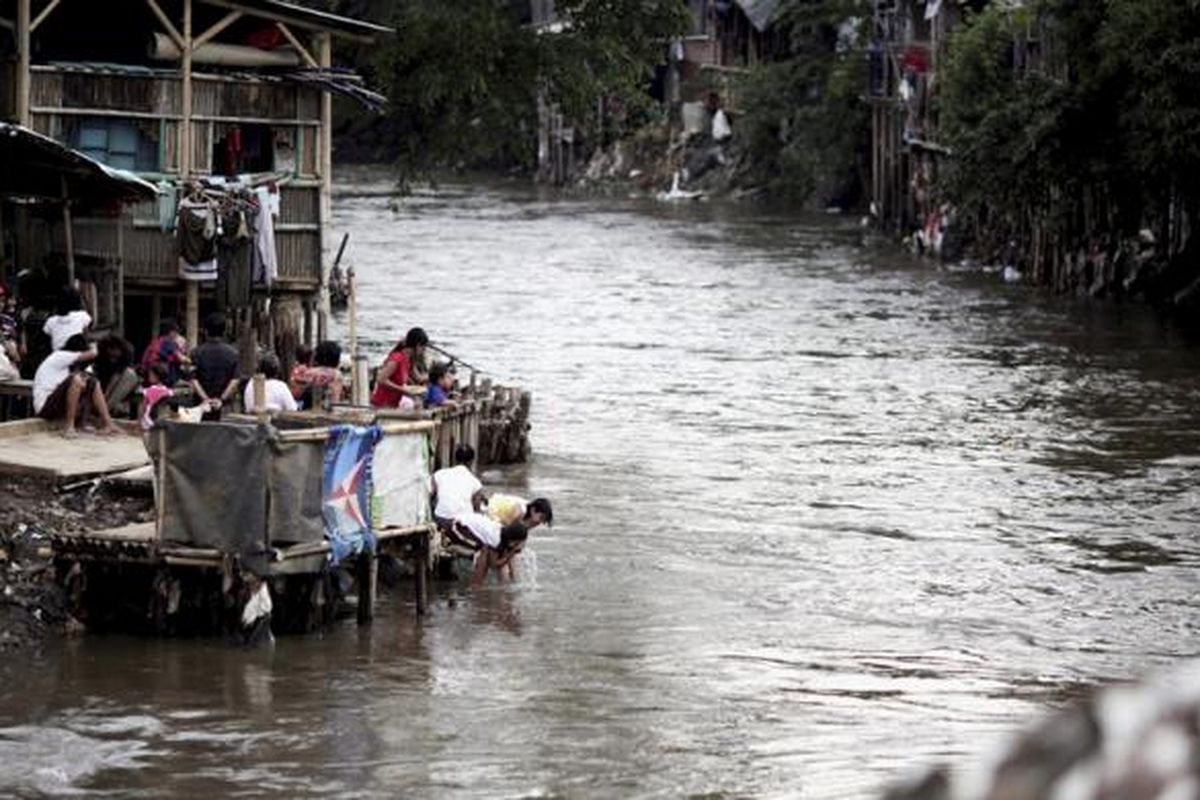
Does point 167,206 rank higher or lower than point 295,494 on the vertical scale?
higher

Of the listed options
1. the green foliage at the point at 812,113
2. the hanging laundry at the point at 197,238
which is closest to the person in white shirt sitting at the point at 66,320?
the hanging laundry at the point at 197,238

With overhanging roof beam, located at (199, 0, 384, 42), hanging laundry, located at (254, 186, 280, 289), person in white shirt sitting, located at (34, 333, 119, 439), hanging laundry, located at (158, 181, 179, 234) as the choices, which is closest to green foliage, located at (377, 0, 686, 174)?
overhanging roof beam, located at (199, 0, 384, 42)

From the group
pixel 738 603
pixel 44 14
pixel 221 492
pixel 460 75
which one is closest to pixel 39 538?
pixel 221 492

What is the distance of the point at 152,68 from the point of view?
22609 mm

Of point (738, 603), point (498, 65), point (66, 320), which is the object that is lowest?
point (738, 603)

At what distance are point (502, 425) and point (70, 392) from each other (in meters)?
6.01

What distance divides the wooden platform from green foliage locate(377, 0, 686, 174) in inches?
482

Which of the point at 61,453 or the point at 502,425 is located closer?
the point at 61,453

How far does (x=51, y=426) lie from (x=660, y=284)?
27.2 metres

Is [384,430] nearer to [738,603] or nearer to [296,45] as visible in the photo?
[738,603]

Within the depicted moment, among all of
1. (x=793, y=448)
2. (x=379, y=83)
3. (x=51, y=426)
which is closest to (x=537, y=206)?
(x=379, y=83)

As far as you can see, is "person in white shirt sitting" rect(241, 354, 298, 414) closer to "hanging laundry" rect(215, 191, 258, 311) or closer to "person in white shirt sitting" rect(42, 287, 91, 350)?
"person in white shirt sitting" rect(42, 287, 91, 350)

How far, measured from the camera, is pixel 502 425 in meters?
21.6

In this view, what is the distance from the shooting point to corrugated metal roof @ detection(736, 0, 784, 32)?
73625 mm
